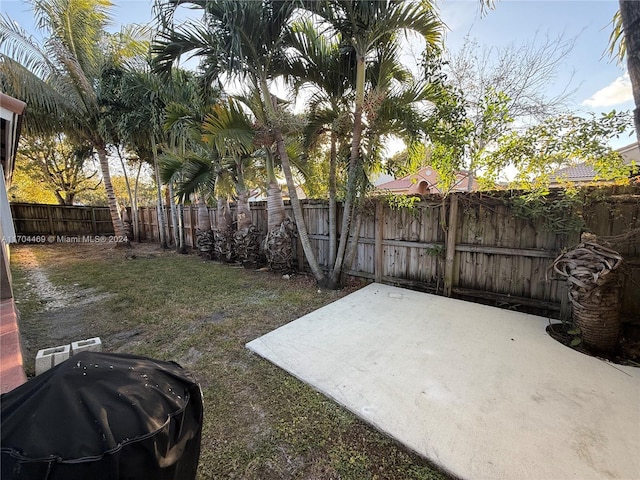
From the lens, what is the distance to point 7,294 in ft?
11.5

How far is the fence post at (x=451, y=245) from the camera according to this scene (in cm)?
408

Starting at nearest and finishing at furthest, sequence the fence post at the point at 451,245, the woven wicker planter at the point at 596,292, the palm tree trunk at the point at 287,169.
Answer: the woven wicker planter at the point at 596,292 < the fence post at the point at 451,245 < the palm tree trunk at the point at 287,169

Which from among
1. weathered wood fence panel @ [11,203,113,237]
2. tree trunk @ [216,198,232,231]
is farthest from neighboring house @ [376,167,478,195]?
weathered wood fence panel @ [11,203,113,237]

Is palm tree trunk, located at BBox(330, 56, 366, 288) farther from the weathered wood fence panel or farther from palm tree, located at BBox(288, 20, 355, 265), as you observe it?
the weathered wood fence panel

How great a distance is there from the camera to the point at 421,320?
3438mm

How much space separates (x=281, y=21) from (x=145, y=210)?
12.1 meters

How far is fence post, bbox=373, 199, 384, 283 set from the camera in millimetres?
4902

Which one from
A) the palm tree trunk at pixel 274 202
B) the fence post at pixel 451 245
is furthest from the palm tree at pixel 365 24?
the palm tree trunk at pixel 274 202

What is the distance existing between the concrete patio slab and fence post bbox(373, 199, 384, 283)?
151cm

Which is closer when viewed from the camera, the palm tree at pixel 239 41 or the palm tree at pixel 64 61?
the palm tree at pixel 239 41

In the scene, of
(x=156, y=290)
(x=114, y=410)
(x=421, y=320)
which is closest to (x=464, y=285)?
(x=421, y=320)

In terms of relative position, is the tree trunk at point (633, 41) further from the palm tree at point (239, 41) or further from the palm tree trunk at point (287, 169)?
the palm tree trunk at point (287, 169)

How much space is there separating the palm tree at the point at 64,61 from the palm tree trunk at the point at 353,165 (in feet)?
27.5

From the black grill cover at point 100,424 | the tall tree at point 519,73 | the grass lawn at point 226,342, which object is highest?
the tall tree at point 519,73
